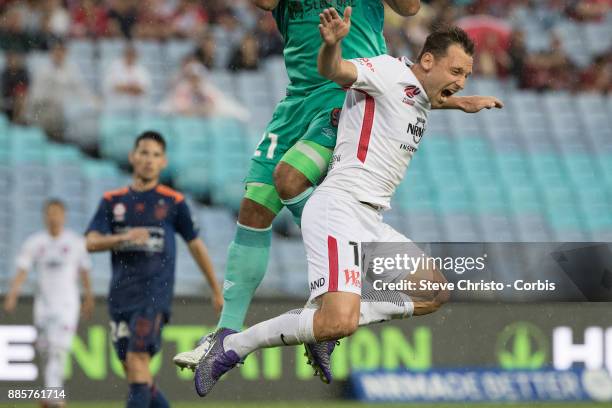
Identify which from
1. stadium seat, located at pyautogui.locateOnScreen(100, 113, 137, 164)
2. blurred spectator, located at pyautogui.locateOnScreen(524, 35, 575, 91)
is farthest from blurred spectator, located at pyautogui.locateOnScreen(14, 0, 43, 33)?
blurred spectator, located at pyautogui.locateOnScreen(524, 35, 575, 91)

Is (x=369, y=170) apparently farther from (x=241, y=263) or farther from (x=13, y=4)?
(x=13, y=4)

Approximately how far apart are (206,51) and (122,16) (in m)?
1.14

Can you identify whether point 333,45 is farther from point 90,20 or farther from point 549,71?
point 549,71

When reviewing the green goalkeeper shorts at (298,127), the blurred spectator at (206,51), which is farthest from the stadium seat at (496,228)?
the green goalkeeper shorts at (298,127)

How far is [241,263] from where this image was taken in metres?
6.45

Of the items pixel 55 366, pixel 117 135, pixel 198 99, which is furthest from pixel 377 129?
pixel 198 99

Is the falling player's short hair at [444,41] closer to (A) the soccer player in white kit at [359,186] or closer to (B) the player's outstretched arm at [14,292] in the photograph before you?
(A) the soccer player in white kit at [359,186]

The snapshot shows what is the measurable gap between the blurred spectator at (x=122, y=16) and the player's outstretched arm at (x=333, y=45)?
373 inches

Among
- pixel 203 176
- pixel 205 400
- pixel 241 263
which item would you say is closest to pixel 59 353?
pixel 205 400

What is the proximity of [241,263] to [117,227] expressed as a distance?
269cm

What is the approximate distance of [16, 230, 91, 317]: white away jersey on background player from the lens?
1074cm

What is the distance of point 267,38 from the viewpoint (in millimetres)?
14734

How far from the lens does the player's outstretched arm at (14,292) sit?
35.1 ft

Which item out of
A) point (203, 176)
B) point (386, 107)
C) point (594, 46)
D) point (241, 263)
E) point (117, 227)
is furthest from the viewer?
point (594, 46)
